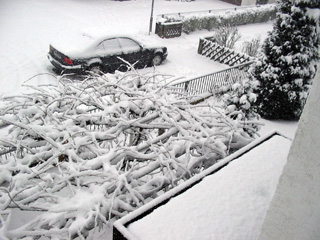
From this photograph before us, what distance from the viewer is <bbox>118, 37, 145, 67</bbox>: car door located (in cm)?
1154

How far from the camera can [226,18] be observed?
19141 millimetres

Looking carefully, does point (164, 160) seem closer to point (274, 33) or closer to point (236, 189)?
point (236, 189)

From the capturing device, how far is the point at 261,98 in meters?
9.61

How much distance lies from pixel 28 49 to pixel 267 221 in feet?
40.9

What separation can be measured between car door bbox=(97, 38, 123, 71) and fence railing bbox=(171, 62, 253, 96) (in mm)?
2575

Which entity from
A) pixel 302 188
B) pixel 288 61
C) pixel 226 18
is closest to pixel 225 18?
pixel 226 18

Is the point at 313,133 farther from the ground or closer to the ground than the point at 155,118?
farther from the ground


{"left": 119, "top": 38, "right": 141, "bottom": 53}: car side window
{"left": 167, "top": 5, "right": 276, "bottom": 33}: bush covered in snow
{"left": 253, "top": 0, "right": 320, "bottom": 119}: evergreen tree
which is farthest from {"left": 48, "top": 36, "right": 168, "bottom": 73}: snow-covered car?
{"left": 167, "top": 5, "right": 276, "bottom": 33}: bush covered in snow

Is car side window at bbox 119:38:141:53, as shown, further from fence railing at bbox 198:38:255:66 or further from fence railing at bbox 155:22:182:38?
fence railing at bbox 155:22:182:38

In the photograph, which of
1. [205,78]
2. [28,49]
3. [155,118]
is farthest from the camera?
[28,49]

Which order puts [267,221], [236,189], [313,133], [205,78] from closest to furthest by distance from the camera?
[313,133] → [267,221] → [236,189] → [205,78]

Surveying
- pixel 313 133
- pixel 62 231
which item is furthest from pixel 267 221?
pixel 62 231

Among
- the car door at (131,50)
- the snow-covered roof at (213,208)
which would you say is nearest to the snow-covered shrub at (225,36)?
the car door at (131,50)

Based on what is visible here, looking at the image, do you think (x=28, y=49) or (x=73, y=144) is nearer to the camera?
(x=73, y=144)
